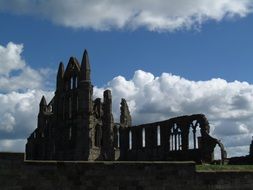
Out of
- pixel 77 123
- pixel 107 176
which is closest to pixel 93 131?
pixel 77 123

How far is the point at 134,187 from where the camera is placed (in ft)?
52.9

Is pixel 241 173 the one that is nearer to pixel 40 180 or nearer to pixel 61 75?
pixel 40 180

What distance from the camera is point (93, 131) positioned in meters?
57.2

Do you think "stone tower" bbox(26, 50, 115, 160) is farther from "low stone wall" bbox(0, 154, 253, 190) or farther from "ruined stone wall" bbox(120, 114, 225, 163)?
"low stone wall" bbox(0, 154, 253, 190)

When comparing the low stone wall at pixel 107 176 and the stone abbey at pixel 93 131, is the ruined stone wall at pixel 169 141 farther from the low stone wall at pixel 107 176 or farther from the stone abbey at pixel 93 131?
the low stone wall at pixel 107 176

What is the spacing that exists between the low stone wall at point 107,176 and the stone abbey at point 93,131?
32903 millimetres

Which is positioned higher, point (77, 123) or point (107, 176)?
point (77, 123)

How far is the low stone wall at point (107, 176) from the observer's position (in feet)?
47.6

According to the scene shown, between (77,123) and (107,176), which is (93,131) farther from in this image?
(107,176)

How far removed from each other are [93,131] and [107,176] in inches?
1644

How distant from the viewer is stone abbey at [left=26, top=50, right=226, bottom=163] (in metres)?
53.5

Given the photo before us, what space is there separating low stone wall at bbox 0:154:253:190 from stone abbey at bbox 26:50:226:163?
3290 centimetres

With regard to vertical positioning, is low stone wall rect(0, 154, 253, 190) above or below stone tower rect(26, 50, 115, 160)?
below

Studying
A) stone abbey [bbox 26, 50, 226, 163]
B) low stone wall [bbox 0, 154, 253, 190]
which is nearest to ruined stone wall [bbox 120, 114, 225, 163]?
stone abbey [bbox 26, 50, 226, 163]
